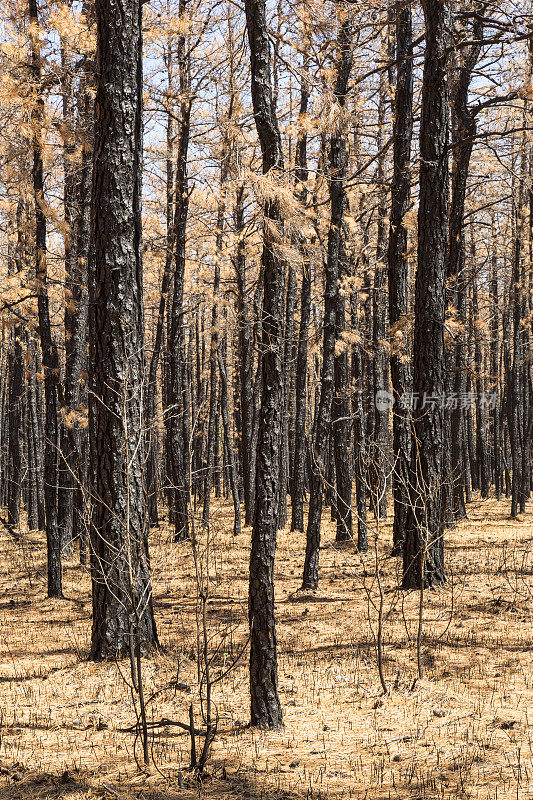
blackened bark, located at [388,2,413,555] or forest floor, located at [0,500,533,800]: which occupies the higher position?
blackened bark, located at [388,2,413,555]

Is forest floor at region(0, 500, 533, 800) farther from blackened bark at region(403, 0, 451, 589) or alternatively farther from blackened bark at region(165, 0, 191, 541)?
blackened bark at region(165, 0, 191, 541)

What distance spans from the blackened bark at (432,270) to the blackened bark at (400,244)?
934 millimetres

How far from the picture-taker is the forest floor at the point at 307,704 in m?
3.93

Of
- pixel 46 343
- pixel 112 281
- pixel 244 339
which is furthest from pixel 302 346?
pixel 112 281

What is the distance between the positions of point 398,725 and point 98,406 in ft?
13.5

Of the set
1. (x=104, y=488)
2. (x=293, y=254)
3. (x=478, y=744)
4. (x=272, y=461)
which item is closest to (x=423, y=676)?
(x=478, y=744)

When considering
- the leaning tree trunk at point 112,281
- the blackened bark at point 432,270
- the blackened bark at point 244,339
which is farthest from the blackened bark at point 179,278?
the leaning tree trunk at point 112,281

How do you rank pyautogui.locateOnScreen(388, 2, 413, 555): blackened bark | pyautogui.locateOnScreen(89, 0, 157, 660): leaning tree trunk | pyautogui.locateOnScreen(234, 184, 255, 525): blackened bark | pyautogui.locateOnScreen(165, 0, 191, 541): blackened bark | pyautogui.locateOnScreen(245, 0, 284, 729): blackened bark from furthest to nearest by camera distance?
pyautogui.locateOnScreen(234, 184, 255, 525): blackened bark → pyautogui.locateOnScreen(165, 0, 191, 541): blackened bark → pyautogui.locateOnScreen(388, 2, 413, 555): blackened bark → pyautogui.locateOnScreen(89, 0, 157, 660): leaning tree trunk → pyautogui.locateOnScreen(245, 0, 284, 729): blackened bark

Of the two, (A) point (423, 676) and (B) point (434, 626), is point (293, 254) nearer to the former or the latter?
(A) point (423, 676)

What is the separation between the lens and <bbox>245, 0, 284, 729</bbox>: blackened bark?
464 cm

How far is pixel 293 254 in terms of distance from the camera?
4680 mm

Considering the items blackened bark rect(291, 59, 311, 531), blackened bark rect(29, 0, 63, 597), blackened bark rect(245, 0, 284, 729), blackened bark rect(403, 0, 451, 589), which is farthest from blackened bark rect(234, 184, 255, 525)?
blackened bark rect(245, 0, 284, 729)

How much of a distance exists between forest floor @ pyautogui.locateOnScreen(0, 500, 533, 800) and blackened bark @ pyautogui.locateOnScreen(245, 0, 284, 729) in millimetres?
271

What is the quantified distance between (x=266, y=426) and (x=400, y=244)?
7.31 m
